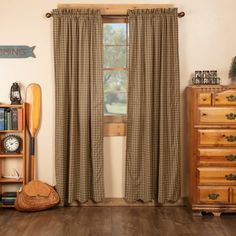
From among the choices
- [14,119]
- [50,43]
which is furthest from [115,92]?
[14,119]

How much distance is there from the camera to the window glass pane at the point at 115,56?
4.29m

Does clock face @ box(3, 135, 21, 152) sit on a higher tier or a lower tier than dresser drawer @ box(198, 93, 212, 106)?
lower

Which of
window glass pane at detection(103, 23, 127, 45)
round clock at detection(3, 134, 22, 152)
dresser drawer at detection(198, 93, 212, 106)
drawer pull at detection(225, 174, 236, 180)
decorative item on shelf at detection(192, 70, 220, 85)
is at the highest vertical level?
window glass pane at detection(103, 23, 127, 45)

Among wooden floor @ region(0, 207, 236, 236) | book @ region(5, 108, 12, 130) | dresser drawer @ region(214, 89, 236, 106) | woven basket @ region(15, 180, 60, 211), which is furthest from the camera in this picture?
book @ region(5, 108, 12, 130)

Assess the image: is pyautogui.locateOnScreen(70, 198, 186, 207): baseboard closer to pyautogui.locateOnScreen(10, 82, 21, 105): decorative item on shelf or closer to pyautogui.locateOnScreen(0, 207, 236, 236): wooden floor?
pyautogui.locateOnScreen(0, 207, 236, 236): wooden floor

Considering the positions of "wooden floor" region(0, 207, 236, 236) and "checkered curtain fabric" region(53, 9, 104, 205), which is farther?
"checkered curtain fabric" region(53, 9, 104, 205)

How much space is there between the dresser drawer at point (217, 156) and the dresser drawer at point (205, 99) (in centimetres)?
46

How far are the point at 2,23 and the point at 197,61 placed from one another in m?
2.13

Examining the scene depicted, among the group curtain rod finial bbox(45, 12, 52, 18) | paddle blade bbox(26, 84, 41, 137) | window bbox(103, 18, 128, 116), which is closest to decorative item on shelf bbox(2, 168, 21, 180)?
paddle blade bbox(26, 84, 41, 137)

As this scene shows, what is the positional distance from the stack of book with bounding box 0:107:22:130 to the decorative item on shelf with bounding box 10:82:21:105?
0.26 feet

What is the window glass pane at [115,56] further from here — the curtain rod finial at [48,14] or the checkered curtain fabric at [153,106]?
the curtain rod finial at [48,14]

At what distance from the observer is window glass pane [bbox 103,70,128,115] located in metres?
4.32

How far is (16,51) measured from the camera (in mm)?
4191

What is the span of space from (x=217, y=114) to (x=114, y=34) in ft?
4.61
